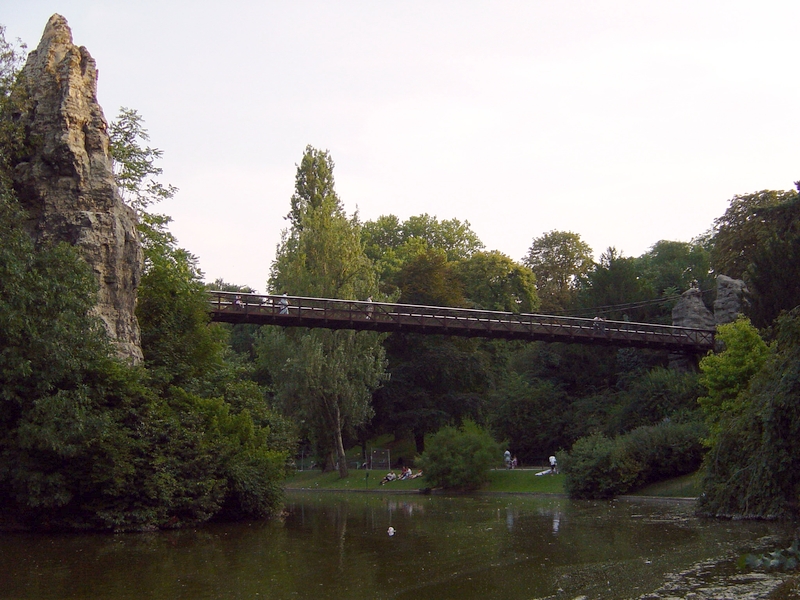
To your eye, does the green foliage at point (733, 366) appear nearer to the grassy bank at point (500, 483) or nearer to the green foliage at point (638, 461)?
the green foliage at point (638, 461)

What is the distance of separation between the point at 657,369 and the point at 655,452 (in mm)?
11361

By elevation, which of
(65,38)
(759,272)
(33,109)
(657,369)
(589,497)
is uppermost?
(65,38)

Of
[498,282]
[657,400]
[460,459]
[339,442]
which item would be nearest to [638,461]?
[657,400]

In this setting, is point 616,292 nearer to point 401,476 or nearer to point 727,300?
point 727,300

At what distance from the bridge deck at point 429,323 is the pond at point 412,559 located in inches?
509

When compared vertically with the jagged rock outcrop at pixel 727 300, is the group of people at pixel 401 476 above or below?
below

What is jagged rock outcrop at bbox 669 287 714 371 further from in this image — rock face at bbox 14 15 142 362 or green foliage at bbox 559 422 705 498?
rock face at bbox 14 15 142 362

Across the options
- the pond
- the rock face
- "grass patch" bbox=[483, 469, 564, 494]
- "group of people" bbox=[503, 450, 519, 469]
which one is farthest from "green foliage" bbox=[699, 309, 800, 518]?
"group of people" bbox=[503, 450, 519, 469]

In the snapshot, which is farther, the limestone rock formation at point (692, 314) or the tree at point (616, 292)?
the tree at point (616, 292)

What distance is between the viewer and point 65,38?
28031 millimetres

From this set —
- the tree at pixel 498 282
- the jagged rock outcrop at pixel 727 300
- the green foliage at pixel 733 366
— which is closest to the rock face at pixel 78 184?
the green foliage at pixel 733 366

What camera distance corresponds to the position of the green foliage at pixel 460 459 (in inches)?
1576

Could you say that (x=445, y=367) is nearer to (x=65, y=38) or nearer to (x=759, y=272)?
(x=759, y=272)

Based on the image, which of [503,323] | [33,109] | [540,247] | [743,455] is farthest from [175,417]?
[540,247]
